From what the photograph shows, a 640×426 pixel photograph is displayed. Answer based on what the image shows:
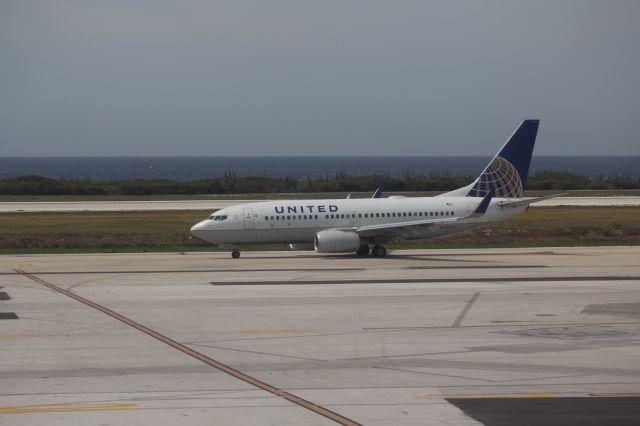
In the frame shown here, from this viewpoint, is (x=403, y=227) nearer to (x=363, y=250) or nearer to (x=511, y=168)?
(x=363, y=250)

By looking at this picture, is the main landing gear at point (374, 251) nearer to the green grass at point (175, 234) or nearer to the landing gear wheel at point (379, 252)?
the landing gear wheel at point (379, 252)

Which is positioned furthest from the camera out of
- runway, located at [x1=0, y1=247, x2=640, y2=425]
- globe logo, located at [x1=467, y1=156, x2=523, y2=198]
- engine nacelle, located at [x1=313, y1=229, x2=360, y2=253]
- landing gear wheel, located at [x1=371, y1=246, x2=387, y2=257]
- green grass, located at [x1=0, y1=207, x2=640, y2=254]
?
green grass, located at [x1=0, y1=207, x2=640, y2=254]

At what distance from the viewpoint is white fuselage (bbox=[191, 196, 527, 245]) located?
49875 mm

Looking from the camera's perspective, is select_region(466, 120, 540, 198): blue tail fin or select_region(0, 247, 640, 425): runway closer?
select_region(0, 247, 640, 425): runway

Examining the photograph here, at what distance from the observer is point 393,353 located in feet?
75.1

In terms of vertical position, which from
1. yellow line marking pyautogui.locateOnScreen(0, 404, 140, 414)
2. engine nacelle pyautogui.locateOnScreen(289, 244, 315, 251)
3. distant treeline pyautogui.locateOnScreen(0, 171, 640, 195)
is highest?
distant treeline pyautogui.locateOnScreen(0, 171, 640, 195)

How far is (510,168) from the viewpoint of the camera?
54781 mm

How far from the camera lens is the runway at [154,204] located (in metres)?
87.4

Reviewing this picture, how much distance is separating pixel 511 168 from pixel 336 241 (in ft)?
40.8

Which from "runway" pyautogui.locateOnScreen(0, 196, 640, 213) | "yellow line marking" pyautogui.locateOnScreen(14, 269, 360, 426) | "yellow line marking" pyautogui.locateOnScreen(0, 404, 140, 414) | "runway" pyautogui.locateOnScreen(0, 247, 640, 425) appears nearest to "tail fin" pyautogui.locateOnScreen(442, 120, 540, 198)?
"runway" pyautogui.locateOnScreen(0, 247, 640, 425)

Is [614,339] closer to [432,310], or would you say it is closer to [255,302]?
[432,310]

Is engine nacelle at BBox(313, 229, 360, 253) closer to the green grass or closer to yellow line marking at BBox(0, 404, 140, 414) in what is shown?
the green grass

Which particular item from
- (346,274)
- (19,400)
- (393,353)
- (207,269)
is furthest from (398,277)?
(19,400)

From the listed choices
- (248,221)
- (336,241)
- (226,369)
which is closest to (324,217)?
(336,241)
